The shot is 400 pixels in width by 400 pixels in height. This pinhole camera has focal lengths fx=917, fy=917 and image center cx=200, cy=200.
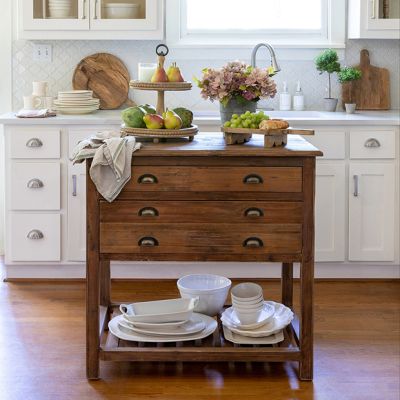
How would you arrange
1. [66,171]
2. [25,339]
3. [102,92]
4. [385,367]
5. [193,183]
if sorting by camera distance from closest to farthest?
[193,183] → [385,367] → [25,339] → [66,171] → [102,92]

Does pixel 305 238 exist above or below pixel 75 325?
above

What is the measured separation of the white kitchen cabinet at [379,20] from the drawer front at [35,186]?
185cm

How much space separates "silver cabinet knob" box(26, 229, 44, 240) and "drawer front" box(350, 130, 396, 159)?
170 cm

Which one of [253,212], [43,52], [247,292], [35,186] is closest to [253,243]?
[253,212]

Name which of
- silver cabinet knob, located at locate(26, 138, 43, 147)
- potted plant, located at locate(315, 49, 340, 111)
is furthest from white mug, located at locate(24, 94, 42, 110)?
potted plant, located at locate(315, 49, 340, 111)

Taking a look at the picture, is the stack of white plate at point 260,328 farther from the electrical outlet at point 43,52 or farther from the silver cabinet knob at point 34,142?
the electrical outlet at point 43,52

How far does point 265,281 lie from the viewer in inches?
196

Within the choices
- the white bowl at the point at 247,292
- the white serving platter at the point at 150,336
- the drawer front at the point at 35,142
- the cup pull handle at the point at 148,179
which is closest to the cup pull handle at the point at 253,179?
the cup pull handle at the point at 148,179

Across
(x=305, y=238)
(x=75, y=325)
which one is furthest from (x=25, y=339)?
(x=305, y=238)

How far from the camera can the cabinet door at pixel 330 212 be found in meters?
4.86

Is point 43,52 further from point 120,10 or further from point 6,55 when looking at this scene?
point 120,10

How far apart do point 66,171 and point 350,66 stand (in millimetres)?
1822

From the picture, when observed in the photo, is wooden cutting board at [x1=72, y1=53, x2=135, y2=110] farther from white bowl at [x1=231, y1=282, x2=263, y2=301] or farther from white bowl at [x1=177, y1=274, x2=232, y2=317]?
white bowl at [x1=231, y1=282, x2=263, y2=301]

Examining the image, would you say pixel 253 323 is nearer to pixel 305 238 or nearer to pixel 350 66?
pixel 305 238
